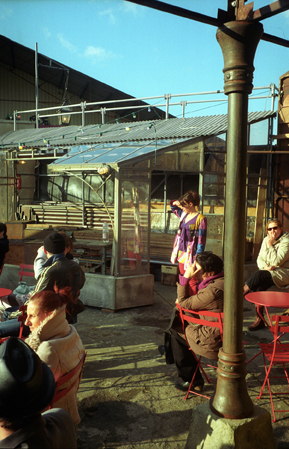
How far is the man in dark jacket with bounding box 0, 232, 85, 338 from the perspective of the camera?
4.16 m

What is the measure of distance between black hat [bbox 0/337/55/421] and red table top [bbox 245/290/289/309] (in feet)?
10.9

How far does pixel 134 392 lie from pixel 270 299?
6.04ft

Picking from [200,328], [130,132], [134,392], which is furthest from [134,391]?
[130,132]

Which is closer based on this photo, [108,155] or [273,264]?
[273,264]

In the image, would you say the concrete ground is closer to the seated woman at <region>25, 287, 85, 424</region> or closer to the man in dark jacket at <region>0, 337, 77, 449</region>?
the seated woman at <region>25, 287, 85, 424</region>

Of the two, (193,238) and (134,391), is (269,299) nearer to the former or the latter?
(193,238)

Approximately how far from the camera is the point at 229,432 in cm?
274

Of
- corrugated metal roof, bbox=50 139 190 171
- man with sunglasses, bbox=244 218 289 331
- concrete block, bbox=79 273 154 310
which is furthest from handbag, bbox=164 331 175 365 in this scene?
corrugated metal roof, bbox=50 139 190 171

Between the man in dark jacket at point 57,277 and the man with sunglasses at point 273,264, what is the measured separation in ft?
9.05

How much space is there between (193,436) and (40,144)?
11065mm

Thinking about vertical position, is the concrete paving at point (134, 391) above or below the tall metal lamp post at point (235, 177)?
below

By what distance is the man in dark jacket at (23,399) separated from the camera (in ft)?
4.69

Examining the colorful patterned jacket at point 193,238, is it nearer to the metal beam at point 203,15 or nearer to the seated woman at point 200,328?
the seated woman at point 200,328

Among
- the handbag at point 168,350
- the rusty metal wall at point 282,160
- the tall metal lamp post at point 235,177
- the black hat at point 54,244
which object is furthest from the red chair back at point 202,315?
the rusty metal wall at point 282,160
